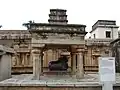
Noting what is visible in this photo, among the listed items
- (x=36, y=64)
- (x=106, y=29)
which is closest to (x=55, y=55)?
(x=36, y=64)

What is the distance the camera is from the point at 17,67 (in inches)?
669

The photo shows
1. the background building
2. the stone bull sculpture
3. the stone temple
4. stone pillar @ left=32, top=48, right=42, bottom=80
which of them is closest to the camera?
the stone temple

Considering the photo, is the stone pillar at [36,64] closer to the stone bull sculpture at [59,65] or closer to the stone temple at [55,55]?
the stone temple at [55,55]

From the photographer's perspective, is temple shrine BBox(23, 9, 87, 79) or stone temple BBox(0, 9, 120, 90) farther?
temple shrine BBox(23, 9, 87, 79)

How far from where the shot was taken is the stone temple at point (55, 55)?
7727 mm

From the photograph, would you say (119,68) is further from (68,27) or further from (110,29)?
(110,29)

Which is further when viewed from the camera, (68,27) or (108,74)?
(68,27)

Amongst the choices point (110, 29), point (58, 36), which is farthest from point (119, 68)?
point (110, 29)

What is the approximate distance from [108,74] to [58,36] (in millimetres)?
3366

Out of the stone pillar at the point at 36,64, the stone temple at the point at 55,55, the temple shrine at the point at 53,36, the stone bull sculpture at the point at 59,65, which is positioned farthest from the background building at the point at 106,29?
the stone pillar at the point at 36,64

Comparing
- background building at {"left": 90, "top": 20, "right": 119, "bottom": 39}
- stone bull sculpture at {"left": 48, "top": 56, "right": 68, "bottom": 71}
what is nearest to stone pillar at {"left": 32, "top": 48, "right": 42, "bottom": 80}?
stone bull sculpture at {"left": 48, "top": 56, "right": 68, "bottom": 71}

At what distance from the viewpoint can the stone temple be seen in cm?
773

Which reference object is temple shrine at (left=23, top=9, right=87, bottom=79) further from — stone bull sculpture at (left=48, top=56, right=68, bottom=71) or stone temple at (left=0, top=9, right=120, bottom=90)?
stone bull sculpture at (left=48, top=56, right=68, bottom=71)

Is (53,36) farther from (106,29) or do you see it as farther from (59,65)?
(106,29)
